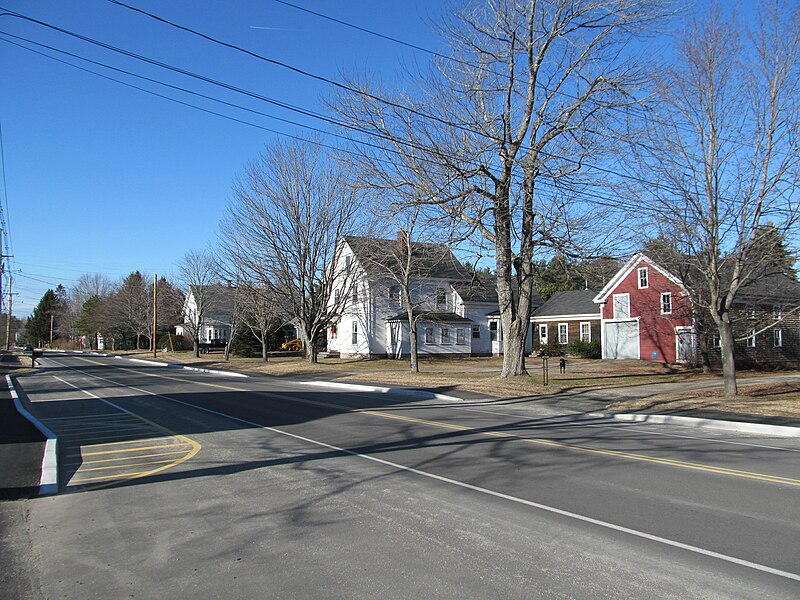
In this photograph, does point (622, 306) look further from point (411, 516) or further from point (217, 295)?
point (217, 295)

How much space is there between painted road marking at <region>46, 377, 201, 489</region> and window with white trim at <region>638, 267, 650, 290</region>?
3274cm

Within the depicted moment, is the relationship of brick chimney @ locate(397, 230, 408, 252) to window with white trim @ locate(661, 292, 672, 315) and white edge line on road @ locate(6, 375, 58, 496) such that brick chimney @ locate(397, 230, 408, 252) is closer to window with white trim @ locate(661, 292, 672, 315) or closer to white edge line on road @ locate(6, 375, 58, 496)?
window with white trim @ locate(661, 292, 672, 315)

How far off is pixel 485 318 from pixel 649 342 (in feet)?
53.4

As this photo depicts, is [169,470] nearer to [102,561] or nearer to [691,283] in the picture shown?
[102,561]

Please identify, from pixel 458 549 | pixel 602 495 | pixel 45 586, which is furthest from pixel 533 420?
pixel 45 586

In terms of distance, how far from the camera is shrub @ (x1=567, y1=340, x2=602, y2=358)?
45.6 meters

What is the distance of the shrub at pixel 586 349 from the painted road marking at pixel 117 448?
35996 mm

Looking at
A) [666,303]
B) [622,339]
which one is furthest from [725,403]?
[622,339]

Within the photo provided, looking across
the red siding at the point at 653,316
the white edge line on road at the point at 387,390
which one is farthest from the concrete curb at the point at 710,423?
the red siding at the point at 653,316

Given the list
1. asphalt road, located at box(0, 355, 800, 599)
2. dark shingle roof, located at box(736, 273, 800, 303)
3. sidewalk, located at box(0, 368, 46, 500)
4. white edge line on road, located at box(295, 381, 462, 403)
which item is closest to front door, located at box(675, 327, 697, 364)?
dark shingle roof, located at box(736, 273, 800, 303)

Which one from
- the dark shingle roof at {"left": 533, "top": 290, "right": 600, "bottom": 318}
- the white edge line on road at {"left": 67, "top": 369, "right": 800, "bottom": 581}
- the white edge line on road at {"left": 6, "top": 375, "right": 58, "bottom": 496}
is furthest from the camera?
the dark shingle roof at {"left": 533, "top": 290, "right": 600, "bottom": 318}

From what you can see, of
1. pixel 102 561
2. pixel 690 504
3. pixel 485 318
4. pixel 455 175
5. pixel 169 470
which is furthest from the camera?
pixel 485 318

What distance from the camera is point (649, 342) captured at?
39312 millimetres

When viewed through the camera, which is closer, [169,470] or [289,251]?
[169,470]
